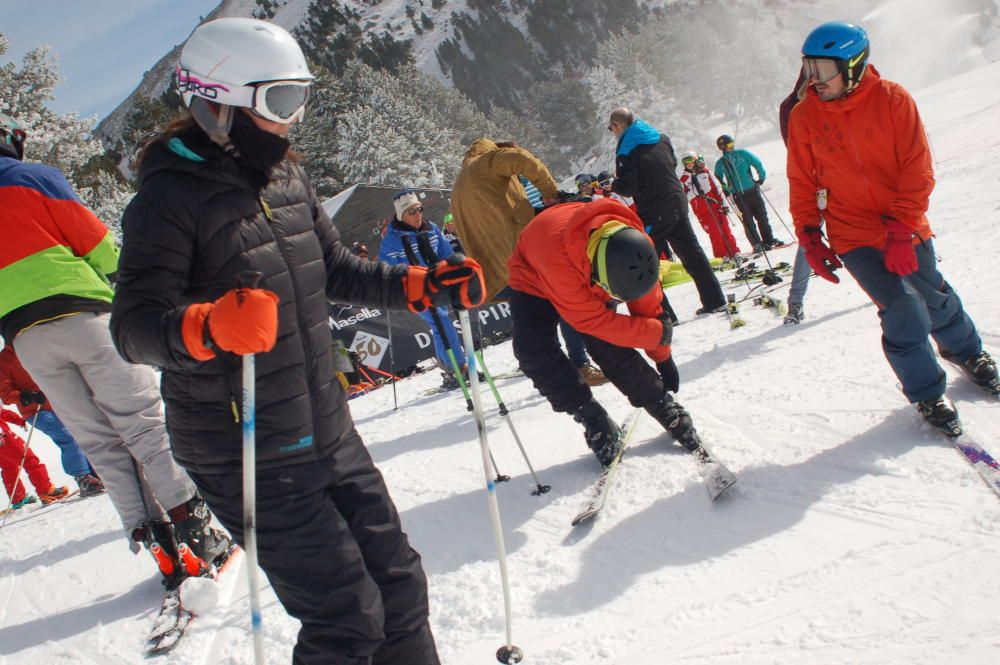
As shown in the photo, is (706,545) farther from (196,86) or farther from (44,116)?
(44,116)

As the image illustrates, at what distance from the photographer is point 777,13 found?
92250mm

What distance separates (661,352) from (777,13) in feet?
346

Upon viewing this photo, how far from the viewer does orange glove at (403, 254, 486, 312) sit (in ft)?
7.23

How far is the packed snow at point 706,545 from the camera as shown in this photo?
7.35ft

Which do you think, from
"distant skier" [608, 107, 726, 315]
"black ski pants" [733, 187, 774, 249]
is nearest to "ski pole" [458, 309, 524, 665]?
"distant skier" [608, 107, 726, 315]

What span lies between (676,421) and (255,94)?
257 centimetres

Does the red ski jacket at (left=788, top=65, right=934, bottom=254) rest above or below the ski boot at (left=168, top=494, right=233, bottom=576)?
above

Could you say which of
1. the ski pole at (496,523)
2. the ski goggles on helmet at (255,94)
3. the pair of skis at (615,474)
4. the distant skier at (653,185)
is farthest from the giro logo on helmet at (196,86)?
the distant skier at (653,185)

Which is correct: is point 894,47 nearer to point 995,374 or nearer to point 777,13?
point 777,13

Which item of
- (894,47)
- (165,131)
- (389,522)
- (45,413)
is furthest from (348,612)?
(894,47)

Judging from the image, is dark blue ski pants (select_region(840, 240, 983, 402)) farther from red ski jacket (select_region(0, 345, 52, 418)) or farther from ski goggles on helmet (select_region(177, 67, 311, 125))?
red ski jacket (select_region(0, 345, 52, 418))

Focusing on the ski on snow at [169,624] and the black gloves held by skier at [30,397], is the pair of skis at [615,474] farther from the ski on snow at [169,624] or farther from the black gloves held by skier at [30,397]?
the black gloves held by skier at [30,397]

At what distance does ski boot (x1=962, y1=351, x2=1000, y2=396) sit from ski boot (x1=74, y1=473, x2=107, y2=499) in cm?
714

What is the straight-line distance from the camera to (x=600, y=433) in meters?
3.76
